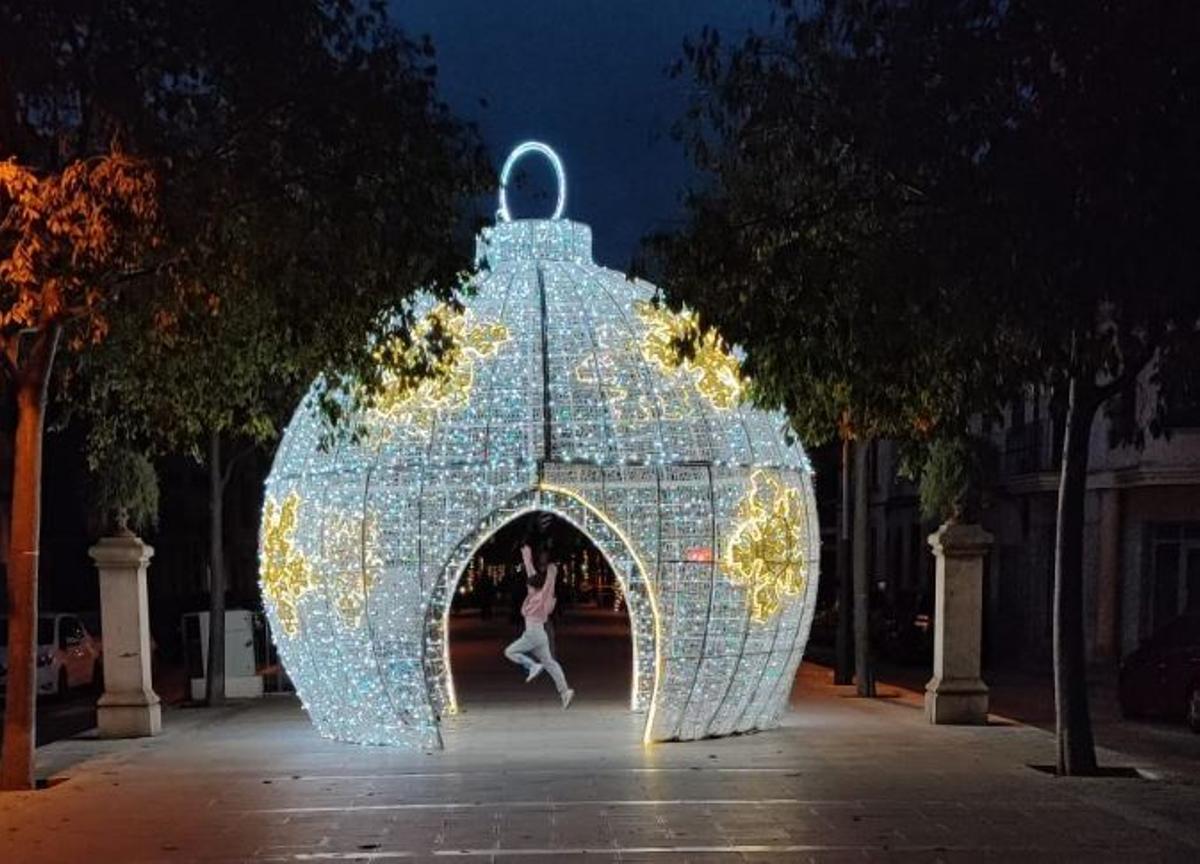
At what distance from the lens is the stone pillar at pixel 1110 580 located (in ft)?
88.4

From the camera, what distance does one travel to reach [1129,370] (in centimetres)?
1080

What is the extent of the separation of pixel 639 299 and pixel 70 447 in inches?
1171

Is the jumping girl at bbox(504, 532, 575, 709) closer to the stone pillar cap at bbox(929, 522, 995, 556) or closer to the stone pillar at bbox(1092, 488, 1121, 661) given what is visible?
the stone pillar cap at bbox(929, 522, 995, 556)

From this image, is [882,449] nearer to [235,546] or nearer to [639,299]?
[235,546]

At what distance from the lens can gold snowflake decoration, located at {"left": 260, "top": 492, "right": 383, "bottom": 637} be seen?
487 inches

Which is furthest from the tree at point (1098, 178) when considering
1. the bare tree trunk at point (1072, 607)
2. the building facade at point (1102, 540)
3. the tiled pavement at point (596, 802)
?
the building facade at point (1102, 540)

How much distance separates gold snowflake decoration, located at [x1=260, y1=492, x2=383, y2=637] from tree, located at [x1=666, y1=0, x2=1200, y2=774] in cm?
366

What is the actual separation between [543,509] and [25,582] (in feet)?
14.0

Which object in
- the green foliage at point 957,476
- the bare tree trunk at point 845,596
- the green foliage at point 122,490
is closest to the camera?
→ the green foliage at point 957,476

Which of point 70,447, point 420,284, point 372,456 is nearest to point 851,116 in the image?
point 420,284

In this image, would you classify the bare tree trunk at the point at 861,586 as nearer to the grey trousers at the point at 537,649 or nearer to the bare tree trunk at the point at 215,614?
the grey trousers at the point at 537,649

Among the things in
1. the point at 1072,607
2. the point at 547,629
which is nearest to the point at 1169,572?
the point at 547,629

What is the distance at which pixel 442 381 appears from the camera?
12719mm

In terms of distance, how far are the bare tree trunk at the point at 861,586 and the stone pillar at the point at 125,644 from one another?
27.4ft
